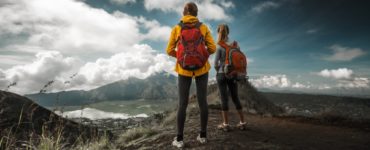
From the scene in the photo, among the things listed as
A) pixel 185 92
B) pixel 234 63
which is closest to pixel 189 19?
pixel 185 92

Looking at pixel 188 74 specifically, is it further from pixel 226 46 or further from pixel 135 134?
pixel 135 134

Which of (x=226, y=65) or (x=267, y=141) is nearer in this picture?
(x=267, y=141)

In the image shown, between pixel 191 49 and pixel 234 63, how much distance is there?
169cm

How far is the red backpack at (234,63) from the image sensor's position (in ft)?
18.9

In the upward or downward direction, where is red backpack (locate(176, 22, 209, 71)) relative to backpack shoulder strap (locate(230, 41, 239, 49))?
downward

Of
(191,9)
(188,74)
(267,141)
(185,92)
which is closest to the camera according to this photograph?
(188,74)

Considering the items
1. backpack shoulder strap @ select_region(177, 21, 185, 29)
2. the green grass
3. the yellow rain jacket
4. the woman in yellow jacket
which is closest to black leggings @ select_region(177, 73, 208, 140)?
the woman in yellow jacket

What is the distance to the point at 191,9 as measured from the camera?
4777 mm

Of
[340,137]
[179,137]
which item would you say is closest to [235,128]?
[179,137]

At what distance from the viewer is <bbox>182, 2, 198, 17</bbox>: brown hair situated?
477cm

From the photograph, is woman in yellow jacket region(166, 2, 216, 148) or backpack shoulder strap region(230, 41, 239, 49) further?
backpack shoulder strap region(230, 41, 239, 49)

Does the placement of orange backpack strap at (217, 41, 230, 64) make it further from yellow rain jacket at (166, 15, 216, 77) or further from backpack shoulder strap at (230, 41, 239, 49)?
yellow rain jacket at (166, 15, 216, 77)

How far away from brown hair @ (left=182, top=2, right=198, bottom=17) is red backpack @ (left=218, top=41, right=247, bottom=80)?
1.32 m

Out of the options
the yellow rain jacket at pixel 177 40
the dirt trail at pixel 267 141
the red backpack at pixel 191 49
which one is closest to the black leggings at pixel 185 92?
the yellow rain jacket at pixel 177 40
